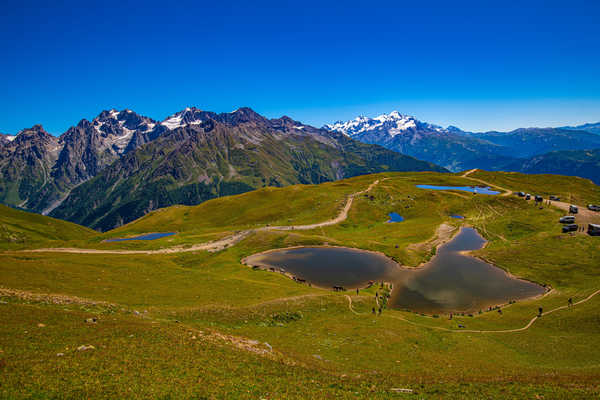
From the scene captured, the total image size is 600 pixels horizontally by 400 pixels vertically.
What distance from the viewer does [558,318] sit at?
44812 millimetres

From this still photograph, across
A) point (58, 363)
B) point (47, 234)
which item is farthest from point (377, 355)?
point (47, 234)

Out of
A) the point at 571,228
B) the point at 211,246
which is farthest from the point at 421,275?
the point at 211,246

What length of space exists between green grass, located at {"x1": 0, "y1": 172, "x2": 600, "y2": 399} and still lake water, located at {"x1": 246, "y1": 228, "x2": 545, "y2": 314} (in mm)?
4745

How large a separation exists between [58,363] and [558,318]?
65428mm

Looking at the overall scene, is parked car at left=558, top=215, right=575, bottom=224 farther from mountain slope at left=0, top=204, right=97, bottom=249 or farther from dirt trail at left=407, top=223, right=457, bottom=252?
mountain slope at left=0, top=204, right=97, bottom=249

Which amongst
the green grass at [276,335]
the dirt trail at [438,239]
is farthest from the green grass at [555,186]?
the green grass at [276,335]

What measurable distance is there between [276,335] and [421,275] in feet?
162

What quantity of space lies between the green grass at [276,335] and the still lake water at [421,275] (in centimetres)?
475

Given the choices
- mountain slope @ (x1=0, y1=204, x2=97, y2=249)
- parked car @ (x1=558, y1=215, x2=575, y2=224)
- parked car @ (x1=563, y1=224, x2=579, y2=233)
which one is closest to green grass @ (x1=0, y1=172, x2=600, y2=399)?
parked car @ (x1=563, y1=224, x2=579, y2=233)

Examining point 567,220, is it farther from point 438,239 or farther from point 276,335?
point 276,335

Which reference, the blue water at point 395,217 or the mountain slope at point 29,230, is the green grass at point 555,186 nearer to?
the blue water at point 395,217

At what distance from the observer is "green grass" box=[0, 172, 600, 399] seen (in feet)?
59.9

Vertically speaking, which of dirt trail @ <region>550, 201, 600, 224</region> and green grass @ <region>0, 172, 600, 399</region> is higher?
dirt trail @ <region>550, 201, 600, 224</region>

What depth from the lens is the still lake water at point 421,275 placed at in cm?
5834
